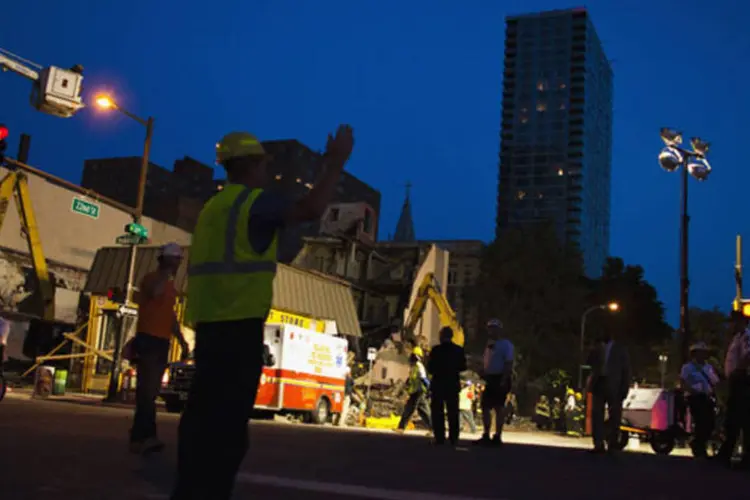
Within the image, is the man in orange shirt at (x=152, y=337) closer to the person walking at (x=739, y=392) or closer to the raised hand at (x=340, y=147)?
the raised hand at (x=340, y=147)

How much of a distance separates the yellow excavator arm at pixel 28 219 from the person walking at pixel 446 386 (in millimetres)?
24831

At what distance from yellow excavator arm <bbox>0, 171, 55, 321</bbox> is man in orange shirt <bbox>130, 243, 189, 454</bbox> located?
27.7 meters

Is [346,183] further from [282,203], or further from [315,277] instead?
[282,203]

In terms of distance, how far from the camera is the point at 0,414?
38.4 feet

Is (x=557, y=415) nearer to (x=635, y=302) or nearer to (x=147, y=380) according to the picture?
(x=147, y=380)

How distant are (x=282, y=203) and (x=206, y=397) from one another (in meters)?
0.91

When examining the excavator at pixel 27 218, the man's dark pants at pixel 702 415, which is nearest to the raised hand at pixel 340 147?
the man's dark pants at pixel 702 415

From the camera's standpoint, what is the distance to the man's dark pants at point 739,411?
11633 millimetres

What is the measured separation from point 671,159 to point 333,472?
19.3 meters

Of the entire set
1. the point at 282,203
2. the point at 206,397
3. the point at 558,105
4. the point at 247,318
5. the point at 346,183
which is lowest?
the point at 206,397

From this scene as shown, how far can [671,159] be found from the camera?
78.9 feet

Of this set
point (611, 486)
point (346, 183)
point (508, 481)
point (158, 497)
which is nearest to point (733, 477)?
point (611, 486)

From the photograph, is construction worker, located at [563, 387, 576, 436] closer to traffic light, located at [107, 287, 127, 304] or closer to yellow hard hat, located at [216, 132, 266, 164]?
traffic light, located at [107, 287, 127, 304]

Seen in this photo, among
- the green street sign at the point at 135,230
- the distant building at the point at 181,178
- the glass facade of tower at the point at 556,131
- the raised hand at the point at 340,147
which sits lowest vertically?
the raised hand at the point at 340,147
